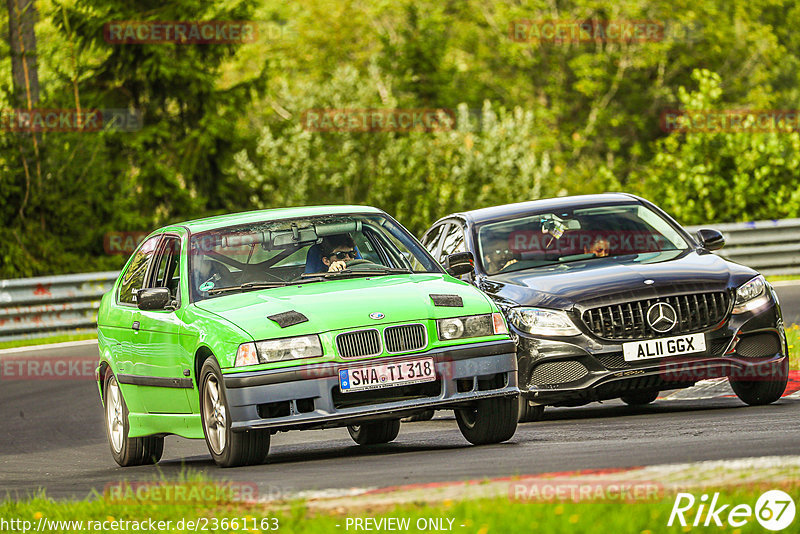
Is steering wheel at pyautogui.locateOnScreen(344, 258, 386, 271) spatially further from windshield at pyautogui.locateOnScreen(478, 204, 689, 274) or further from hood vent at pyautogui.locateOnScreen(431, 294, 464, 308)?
windshield at pyautogui.locateOnScreen(478, 204, 689, 274)

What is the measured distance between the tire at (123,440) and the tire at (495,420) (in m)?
2.64

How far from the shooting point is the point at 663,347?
32.0ft

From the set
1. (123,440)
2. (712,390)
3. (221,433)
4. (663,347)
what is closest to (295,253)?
(221,433)

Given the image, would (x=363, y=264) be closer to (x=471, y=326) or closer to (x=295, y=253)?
(x=295, y=253)

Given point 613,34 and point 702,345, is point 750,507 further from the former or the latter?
point 613,34

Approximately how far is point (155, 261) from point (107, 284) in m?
11.5

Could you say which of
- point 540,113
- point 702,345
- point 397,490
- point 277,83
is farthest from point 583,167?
point 397,490

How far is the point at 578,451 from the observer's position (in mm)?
7543

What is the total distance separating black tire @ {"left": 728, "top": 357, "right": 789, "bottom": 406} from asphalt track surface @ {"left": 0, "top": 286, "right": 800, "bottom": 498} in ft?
0.37

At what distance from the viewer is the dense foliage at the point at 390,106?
25.2m

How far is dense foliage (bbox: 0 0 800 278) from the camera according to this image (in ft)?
82.6

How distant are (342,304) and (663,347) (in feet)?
8.91

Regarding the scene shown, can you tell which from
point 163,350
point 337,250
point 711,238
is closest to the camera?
point 163,350

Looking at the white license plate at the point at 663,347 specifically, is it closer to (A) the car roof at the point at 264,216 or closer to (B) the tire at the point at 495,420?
(B) the tire at the point at 495,420
